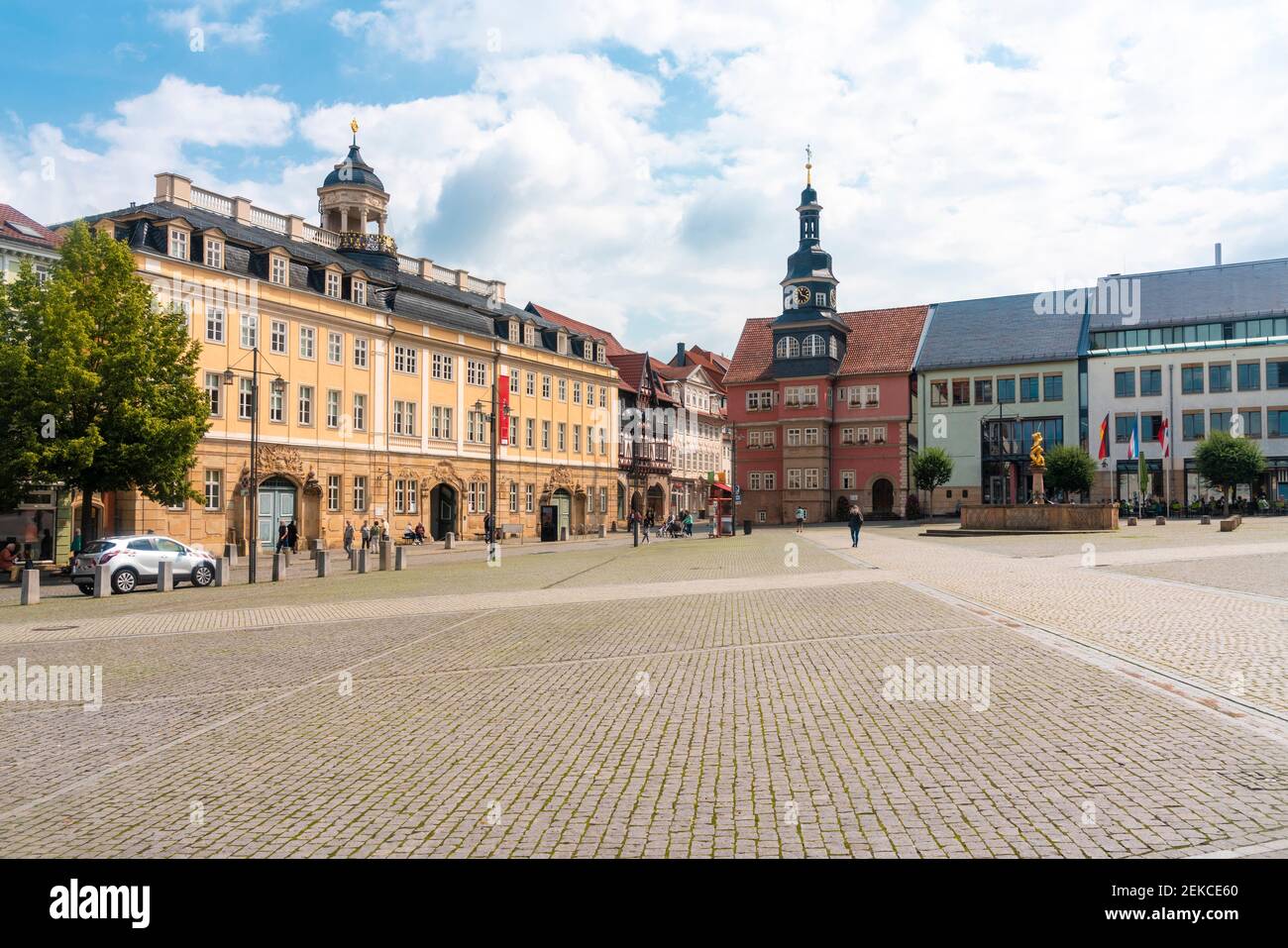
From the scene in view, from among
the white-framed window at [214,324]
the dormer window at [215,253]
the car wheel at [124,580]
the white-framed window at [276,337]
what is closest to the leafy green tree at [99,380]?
the car wheel at [124,580]

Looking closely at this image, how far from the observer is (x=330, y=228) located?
201 ft

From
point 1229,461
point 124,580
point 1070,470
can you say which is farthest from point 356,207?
point 1229,461

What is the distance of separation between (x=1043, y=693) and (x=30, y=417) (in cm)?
2989

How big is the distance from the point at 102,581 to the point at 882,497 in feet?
219

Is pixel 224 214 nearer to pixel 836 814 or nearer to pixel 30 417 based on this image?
pixel 30 417

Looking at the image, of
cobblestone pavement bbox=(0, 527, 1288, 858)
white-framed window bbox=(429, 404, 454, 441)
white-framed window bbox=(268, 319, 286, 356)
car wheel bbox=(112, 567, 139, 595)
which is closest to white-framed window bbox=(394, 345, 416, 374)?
white-framed window bbox=(429, 404, 454, 441)

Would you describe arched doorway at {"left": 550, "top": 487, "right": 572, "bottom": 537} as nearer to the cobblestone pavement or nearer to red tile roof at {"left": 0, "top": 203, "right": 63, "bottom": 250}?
red tile roof at {"left": 0, "top": 203, "right": 63, "bottom": 250}

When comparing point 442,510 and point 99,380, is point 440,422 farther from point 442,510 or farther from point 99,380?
point 99,380

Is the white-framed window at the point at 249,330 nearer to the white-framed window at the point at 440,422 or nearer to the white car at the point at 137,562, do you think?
the white-framed window at the point at 440,422

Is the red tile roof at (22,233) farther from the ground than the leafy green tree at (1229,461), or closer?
farther from the ground

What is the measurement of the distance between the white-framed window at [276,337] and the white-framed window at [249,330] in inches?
34.6

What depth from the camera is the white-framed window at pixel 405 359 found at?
5225 cm

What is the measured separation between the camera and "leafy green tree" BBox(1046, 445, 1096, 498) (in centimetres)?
6712
